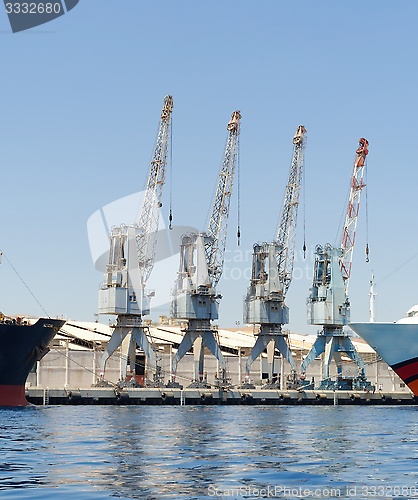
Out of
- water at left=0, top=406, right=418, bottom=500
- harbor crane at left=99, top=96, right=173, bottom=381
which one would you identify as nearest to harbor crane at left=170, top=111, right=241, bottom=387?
harbor crane at left=99, top=96, right=173, bottom=381

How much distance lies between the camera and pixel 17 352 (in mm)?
87125

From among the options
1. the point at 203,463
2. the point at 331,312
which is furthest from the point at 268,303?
the point at 203,463

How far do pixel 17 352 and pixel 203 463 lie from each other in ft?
182

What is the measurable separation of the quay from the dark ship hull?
14.0 metres

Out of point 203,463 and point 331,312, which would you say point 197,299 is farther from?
point 203,463

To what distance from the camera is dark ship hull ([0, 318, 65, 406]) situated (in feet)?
281

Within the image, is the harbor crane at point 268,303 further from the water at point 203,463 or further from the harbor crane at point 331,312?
the water at point 203,463

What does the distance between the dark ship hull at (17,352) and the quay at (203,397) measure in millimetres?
14012

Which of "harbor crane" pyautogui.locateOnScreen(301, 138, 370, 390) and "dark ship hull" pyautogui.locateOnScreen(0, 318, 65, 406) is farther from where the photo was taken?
"harbor crane" pyautogui.locateOnScreen(301, 138, 370, 390)

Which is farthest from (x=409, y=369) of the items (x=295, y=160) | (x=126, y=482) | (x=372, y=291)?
(x=126, y=482)

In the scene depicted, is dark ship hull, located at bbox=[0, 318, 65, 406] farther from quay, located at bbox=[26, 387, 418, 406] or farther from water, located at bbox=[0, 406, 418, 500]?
water, located at bbox=[0, 406, 418, 500]

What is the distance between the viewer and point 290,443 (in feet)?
147

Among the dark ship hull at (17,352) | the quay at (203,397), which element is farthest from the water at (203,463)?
the quay at (203,397)

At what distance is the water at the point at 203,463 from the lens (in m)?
27.6
